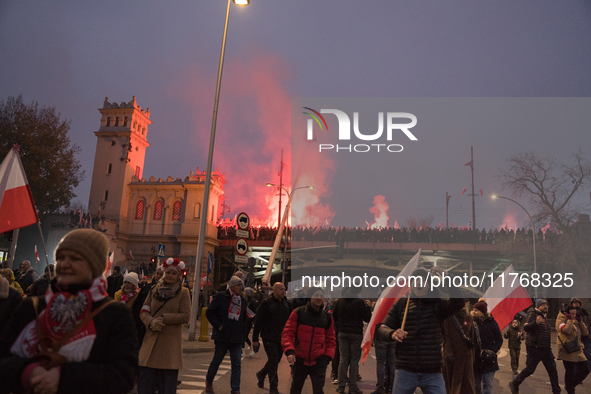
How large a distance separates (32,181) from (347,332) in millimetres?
32162

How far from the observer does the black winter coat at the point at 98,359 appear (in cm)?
226

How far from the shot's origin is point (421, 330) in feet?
16.5

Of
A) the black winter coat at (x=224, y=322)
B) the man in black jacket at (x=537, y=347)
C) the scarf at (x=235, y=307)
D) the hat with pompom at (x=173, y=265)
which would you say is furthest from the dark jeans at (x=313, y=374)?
the man in black jacket at (x=537, y=347)

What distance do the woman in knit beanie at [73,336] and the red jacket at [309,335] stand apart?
431 centimetres

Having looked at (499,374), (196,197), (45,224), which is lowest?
(499,374)

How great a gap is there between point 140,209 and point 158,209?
2120 mm

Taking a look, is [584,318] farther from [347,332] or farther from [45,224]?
[45,224]

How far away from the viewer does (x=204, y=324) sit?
16.0 metres

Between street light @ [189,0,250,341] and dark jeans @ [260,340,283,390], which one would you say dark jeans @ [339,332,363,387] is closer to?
dark jeans @ [260,340,283,390]

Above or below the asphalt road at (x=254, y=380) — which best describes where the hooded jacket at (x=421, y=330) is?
above

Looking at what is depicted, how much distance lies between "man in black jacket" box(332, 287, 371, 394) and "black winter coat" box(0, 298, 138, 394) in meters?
6.66

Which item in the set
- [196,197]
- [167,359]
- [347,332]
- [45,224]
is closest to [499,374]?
[347,332]

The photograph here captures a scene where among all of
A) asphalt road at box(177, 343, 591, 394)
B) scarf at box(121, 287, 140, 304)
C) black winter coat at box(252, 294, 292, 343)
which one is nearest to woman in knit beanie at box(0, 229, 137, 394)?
scarf at box(121, 287, 140, 304)

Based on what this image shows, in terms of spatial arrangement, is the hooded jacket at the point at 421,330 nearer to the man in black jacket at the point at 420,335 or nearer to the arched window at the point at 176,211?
the man in black jacket at the point at 420,335
